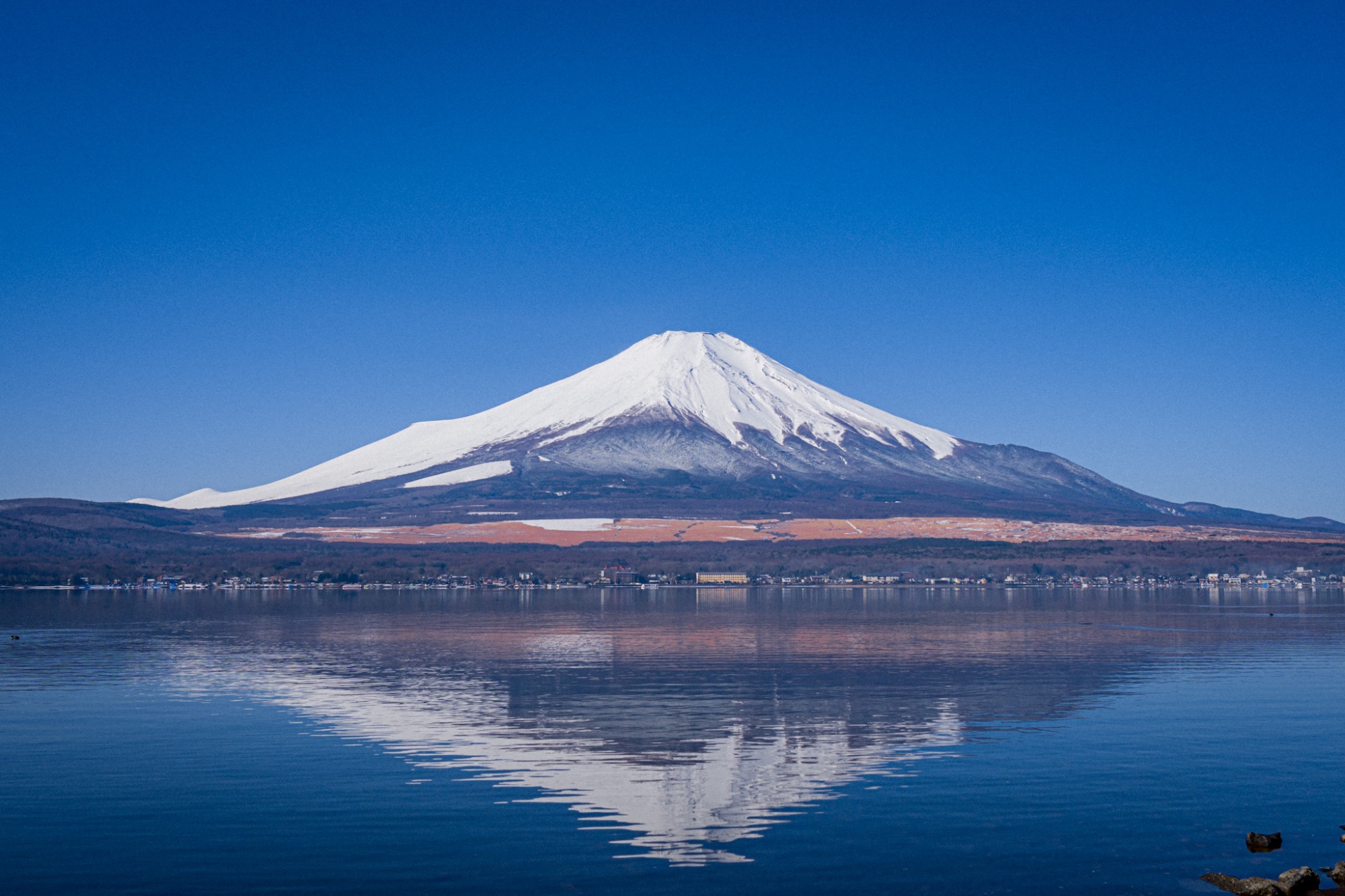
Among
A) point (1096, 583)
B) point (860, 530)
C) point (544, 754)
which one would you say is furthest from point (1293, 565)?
point (544, 754)

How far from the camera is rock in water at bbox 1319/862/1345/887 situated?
16.6 m

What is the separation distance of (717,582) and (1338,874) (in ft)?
470

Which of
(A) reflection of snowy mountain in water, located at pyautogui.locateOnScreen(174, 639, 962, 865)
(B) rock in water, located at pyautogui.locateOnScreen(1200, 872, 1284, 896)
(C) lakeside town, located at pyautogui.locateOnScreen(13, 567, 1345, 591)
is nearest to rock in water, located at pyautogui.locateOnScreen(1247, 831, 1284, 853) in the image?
(B) rock in water, located at pyautogui.locateOnScreen(1200, 872, 1284, 896)

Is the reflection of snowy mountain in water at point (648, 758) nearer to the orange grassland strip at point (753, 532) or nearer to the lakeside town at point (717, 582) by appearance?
the lakeside town at point (717, 582)

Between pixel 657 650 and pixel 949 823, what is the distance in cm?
3355

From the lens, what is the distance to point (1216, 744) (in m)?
27.7

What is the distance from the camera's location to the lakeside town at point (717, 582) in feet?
507

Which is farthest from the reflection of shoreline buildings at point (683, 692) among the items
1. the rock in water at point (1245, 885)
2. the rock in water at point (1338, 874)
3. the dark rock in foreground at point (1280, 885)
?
the rock in water at point (1338, 874)

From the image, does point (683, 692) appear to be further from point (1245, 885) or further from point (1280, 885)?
point (1280, 885)

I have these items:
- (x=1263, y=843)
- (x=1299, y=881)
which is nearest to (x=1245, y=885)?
(x=1299, y=881)

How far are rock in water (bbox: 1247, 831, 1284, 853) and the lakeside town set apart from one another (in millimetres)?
134857

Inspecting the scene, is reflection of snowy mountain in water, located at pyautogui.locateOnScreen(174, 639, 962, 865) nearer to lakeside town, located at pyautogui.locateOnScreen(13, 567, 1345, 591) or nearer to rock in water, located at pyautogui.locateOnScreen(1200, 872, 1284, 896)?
rock in water, located at pyautogui.locateOnScreen(1200, 872, 1284, 896)

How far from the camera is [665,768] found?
24484 mm

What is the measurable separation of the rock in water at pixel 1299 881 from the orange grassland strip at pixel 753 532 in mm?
163217
